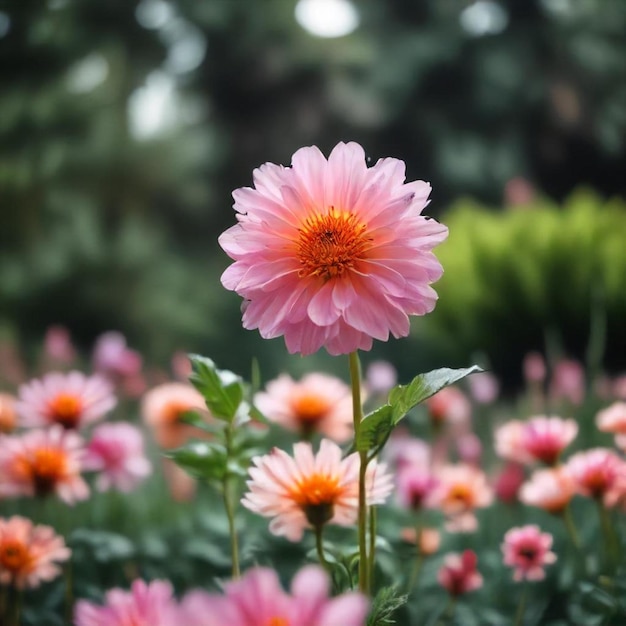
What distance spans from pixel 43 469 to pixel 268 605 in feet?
→ 1.36

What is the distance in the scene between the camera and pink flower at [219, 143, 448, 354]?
40cm

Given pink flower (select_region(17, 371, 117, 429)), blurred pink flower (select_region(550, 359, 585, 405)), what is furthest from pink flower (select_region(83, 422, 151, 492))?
blurred pink flower (select_region(550, 359, 585, 405))

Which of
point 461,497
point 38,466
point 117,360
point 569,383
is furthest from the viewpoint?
point 569,383

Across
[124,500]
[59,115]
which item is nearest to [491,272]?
[124,500]

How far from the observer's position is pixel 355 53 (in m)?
4.17

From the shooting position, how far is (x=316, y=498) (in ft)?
1.44

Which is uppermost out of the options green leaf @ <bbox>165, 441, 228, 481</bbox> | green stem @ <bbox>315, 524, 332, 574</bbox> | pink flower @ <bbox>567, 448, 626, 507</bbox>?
green leaf @ <bbox>165, 441, 228, 481</bbox>

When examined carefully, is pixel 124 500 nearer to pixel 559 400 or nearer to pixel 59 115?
pixel 559 400

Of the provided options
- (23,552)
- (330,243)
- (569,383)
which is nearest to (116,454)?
(23,552)

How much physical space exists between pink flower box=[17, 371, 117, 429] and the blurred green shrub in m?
1.60

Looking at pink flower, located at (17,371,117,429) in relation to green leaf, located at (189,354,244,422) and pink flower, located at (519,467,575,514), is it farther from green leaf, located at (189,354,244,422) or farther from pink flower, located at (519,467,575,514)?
pink flower, located at (519,467,575,514)

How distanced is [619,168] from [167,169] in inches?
110

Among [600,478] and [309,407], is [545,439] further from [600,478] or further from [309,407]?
[309,407]

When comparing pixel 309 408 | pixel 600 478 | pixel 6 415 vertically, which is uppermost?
pixel 6 415
